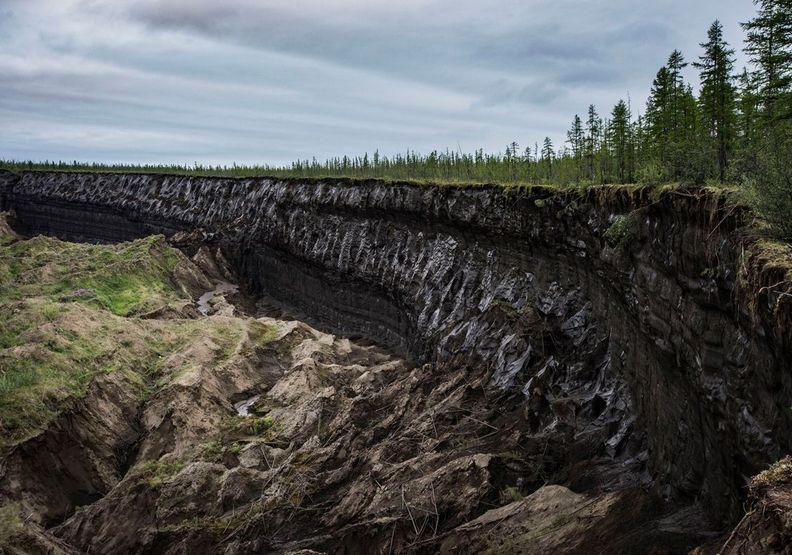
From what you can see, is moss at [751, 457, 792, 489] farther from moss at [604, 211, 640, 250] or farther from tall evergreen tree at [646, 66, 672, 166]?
tall evergreen tree at [646, 66, 672, 166]

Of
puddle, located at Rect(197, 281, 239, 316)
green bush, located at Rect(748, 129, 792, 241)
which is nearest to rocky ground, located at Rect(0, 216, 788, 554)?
green bush, located at Rect(748, 129, 792, 241)

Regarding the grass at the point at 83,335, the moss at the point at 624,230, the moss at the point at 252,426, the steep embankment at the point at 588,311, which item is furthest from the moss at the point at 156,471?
the moss at the point at 624,230

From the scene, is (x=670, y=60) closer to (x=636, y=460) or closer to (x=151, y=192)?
(x=636, y=460)

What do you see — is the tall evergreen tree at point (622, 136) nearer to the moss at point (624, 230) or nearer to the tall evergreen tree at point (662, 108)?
the tall evergreen tree at point (662, 108)

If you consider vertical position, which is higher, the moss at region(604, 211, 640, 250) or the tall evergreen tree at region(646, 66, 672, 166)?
the tall evergreen tree at region(646, 66, 672, 166)

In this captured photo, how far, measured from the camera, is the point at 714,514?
15.1 meters

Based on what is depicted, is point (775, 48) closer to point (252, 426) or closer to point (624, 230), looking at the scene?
point (624, 230)

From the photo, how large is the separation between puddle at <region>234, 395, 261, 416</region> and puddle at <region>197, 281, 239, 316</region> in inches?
873

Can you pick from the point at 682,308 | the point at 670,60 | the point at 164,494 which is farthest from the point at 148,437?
the point at 670,60

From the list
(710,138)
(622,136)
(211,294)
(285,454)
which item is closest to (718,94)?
(710,138)

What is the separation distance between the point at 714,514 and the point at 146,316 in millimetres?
41764

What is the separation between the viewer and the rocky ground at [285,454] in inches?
748

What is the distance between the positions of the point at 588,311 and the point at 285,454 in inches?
566

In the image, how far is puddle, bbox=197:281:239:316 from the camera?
60.2 m
